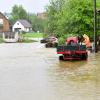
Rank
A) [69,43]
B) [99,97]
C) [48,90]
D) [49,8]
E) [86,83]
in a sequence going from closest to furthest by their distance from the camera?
[99,97] → [48,90] → [86,83] → [69,43] → [49,8]

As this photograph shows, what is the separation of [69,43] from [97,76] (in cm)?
1120

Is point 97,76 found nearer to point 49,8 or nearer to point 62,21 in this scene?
point 62,21

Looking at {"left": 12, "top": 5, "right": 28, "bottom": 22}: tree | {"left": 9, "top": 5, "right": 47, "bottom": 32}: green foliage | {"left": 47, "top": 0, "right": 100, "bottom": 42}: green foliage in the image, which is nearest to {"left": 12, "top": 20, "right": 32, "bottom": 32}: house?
{"left": 9, "top": 5, "right": 47, "bottom": 32}: green foliage

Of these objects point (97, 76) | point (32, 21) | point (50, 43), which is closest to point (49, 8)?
point (50, 43)

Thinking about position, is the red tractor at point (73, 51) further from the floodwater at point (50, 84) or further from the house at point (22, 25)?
the house at point (22, 25)

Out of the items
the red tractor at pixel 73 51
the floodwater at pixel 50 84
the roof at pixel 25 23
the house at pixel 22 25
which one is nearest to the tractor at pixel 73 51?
the red tractor at pixel 73 51

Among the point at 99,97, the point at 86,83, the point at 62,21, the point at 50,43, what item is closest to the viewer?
the point at 99,97

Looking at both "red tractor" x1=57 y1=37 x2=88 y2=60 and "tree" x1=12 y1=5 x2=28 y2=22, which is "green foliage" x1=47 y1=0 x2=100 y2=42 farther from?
"tree" x1=12 y1=5 x2=28 y2=22

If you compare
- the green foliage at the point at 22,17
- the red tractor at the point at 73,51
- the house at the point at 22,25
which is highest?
the green foliage at the point at 22,17

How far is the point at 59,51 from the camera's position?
28.0 m

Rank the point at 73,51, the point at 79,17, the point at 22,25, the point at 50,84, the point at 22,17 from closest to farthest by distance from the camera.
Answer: the point at 50,84
the point at 73,51
the point at 79,17
the point at 22,25
the point at 22,17

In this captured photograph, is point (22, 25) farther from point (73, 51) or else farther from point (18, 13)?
point (73, 51)

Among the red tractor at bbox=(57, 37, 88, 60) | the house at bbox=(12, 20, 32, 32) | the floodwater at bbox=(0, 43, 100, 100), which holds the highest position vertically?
the house at bbox=(12, 20, 32, 32)

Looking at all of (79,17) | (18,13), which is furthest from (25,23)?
(79,17)
